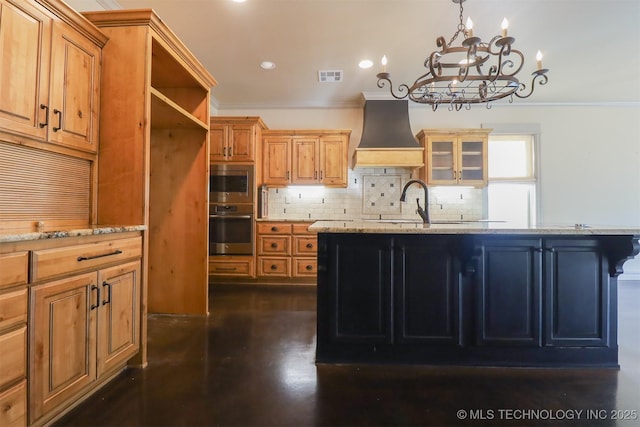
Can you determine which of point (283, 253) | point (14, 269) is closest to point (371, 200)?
point (283, 253)

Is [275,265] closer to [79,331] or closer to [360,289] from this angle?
[360,289]

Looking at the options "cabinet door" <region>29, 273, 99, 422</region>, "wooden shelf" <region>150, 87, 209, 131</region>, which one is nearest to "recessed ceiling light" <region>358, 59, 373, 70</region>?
"wooden shelf" <region>150, 87, 209, 131</region>

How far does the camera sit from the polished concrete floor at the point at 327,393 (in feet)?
5.04

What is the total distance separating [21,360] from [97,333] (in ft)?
1.24

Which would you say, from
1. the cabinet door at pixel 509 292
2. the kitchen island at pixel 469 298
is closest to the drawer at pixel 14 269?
the kitchen island at pixel 469 298

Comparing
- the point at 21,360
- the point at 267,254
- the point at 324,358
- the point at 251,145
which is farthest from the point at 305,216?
the point at 21,360

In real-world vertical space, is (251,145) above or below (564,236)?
above

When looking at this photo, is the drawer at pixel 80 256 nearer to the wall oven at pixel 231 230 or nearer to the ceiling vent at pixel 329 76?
the wall oven at pixel 231 230

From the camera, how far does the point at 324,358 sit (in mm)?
2080

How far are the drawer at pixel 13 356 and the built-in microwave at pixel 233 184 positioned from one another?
302 cm

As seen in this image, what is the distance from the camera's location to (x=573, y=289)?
79.6 inches

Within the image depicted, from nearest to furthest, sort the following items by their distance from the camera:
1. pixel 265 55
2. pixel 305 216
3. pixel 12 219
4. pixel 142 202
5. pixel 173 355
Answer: pixel 12 219
pixel 142 202
pixel 173 355
pixel 265 55
pixel 305 216

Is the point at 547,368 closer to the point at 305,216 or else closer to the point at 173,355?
the point at 173,355

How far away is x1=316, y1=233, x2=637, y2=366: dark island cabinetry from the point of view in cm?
202
